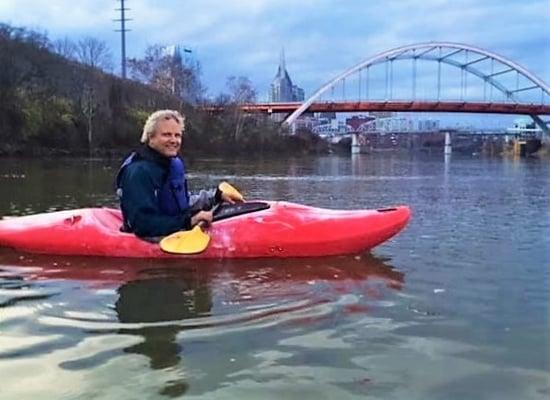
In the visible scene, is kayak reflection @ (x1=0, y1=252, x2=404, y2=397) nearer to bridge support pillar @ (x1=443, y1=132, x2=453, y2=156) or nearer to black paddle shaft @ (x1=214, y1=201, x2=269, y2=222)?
black paddle shaft @ (x1=214, y1=201, x2=269, y2=222)

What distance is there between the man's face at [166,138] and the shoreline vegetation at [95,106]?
3115cm

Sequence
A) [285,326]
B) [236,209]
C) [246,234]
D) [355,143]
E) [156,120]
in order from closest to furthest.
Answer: [285,326] → [156,120] → [246,234] → [236,209] → [355,143]

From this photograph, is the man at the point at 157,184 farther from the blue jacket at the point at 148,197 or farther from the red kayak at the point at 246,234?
the red kayak at the point at 246,234

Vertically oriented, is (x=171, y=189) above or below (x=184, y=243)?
above

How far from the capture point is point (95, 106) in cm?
4472

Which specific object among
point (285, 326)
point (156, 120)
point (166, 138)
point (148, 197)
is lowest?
point (285, 326)

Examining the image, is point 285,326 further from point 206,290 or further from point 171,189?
point 171,189

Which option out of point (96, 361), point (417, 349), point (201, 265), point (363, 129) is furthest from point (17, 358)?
point (363, 129)

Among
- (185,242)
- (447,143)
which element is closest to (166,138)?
(185,242)

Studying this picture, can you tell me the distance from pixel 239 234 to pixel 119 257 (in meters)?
1.02

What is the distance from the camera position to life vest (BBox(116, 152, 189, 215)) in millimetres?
5648

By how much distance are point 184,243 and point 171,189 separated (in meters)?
0.45

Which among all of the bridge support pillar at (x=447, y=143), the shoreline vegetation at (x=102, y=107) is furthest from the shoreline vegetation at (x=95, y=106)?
the bridge support pillar at (x=447, y=143)

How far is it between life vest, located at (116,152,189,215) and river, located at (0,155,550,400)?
1.51ft
